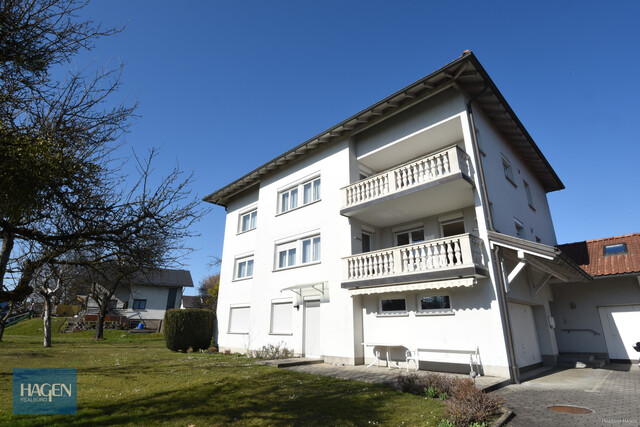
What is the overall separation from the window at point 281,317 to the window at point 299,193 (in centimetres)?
553

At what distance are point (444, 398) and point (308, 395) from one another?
3.40m

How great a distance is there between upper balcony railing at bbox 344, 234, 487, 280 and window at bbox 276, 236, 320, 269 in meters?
2.87

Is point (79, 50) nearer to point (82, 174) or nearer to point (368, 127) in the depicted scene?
point (82, 174)

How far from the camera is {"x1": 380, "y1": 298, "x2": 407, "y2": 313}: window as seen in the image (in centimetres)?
1403

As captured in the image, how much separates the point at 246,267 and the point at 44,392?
14262 millimetres

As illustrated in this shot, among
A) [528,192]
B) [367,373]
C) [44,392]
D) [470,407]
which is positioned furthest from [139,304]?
[470,407]

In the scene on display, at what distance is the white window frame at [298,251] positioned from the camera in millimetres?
17188

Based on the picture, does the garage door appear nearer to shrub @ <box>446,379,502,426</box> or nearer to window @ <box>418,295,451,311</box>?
window @ <box>418,295,451,311</box>

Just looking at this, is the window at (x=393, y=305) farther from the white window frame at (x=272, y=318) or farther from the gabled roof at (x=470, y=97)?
the gabled roof at (x=470, y=97)

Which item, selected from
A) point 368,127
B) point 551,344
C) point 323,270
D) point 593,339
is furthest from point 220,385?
point 593,339

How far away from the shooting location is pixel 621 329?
1584 centimetres

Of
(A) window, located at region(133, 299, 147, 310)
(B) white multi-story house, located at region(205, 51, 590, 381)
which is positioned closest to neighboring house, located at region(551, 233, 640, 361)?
(B) white multi-story house, located at region(205, 51, 590, 381)

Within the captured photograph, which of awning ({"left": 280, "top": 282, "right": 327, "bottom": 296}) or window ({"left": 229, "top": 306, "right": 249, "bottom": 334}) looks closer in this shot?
awning ({"left": 280, "top": 282, "right": 327, "bottom": 296})

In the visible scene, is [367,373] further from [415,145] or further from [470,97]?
[470,97]
